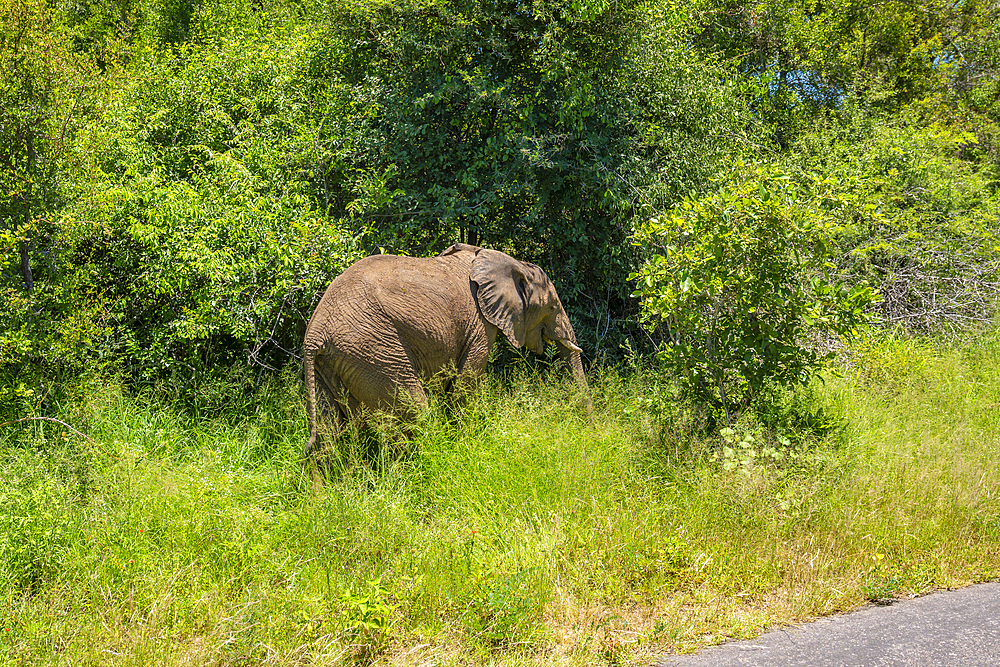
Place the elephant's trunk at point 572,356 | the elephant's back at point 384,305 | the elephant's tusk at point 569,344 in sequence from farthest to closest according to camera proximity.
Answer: the elephant's tusk at point 569,344 < the elephant's trunk at point 572,356 < the elephant's back at point 384,305

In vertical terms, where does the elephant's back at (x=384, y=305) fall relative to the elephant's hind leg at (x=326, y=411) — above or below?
above

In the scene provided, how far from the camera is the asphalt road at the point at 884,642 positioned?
12.3 ft

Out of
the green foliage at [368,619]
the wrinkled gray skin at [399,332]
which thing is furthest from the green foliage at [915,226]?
the green foliage at [368,619]

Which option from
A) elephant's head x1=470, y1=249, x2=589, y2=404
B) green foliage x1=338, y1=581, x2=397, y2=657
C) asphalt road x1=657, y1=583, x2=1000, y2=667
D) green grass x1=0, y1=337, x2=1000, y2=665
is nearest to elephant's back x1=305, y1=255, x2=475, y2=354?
elephant's head x1=470, y1=249, x2=589, y2=404

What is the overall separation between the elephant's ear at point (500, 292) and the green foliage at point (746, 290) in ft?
3.96

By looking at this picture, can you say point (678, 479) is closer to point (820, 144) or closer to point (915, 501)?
point (915, 501)

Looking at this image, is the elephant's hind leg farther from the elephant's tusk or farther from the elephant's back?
the elephant's tusk

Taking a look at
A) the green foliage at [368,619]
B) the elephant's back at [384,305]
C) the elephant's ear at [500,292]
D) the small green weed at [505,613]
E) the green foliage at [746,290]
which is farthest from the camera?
the elephant's ear at [500,292]

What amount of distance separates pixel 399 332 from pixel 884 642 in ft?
11.7

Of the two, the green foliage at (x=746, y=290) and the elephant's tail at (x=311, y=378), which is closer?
the green foliage at (x=746, y=290)

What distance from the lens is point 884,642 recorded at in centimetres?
392

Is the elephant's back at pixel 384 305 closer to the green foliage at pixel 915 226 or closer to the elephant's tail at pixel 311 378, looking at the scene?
the elephant's tail at pixel 311 378

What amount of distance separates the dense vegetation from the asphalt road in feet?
0.47

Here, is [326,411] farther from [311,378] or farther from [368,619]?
[368,619]
